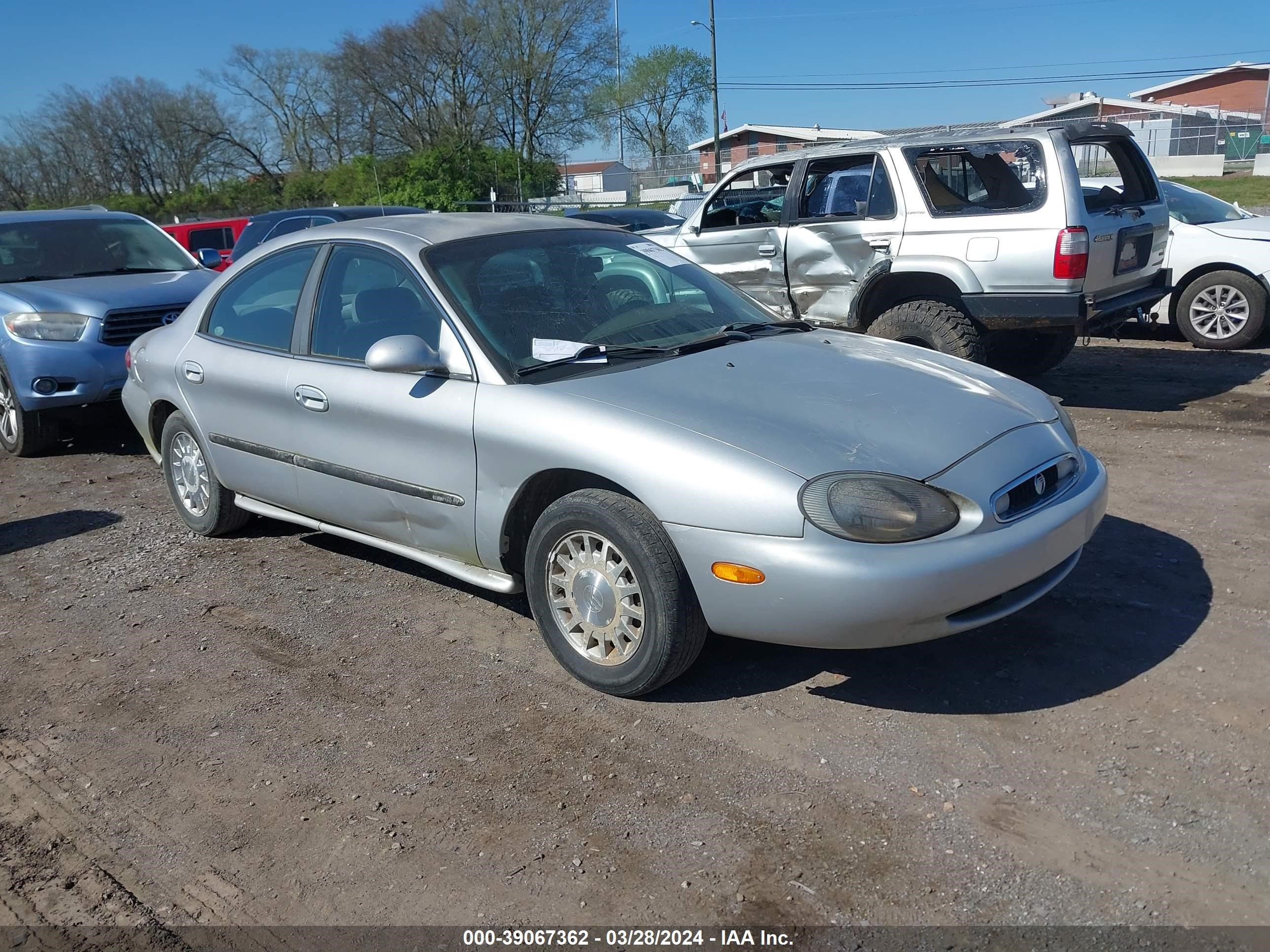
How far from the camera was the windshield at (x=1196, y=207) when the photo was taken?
9758mm

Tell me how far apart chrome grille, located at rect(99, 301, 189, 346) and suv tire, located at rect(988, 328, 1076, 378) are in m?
6.20

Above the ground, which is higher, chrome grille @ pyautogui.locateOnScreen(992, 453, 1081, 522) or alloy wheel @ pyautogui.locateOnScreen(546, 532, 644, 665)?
chrome grille @ pyautogui.locateOnScreen(992, 453, 1081, 522)

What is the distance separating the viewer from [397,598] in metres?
4.86

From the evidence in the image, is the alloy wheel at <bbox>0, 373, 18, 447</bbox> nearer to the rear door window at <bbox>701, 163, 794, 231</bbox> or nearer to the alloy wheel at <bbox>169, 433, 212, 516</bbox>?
the alloy wheel at <bbox>169, 433, 212, 516</bbox>

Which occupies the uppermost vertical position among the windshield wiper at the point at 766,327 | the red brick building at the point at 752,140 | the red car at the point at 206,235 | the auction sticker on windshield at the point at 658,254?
the red brick building at the point at 752,140

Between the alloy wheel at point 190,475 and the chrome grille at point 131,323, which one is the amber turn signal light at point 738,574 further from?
the chrome grille at point 131,323

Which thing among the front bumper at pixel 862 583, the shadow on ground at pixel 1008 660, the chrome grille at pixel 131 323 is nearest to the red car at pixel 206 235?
the chrome grille at pixel 131 323

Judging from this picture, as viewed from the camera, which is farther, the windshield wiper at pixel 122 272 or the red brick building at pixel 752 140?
the red brick building at pixel 752 140


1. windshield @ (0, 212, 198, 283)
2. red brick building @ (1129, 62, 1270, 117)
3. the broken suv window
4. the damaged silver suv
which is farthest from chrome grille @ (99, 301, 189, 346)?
red brick building @ (1129, 62, 1270, 117)

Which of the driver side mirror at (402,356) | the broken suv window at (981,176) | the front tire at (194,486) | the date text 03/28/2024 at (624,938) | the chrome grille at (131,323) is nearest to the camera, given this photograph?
the date text 03/28/2024 at (624,938)

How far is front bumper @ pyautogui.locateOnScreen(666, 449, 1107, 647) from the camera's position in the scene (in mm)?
3227

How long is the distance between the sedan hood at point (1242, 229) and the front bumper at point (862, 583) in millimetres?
7297

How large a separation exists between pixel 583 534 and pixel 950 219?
4.70m

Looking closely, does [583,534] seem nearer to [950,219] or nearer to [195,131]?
[950,219]
